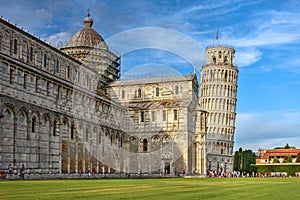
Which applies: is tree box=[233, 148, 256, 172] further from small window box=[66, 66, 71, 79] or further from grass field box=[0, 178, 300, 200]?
grass field box=[0, 178, 300, 200]

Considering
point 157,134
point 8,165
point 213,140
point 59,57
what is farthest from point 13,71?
point 213,140

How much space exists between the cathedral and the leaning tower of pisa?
23 cm

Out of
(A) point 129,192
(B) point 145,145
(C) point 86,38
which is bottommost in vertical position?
(A) point 129,192

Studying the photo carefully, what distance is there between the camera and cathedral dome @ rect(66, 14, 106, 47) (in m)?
76.0

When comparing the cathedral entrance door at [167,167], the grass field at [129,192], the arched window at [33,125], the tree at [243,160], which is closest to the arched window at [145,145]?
the cathedral entrance door at [167,167]

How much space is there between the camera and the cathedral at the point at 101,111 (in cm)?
4122

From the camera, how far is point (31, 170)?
4119 centimetres

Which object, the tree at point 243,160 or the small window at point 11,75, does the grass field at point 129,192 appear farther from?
the tree at point 243,160

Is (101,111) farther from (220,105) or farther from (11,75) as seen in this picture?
(220,105)

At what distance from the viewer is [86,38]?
251 ft

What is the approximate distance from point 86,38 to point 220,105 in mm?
38696

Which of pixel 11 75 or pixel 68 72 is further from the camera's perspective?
pixel 68 72

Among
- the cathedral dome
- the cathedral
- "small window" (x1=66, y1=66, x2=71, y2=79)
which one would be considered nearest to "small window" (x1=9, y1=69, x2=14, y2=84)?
the cathedral

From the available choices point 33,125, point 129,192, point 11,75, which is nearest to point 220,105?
point 33,125
